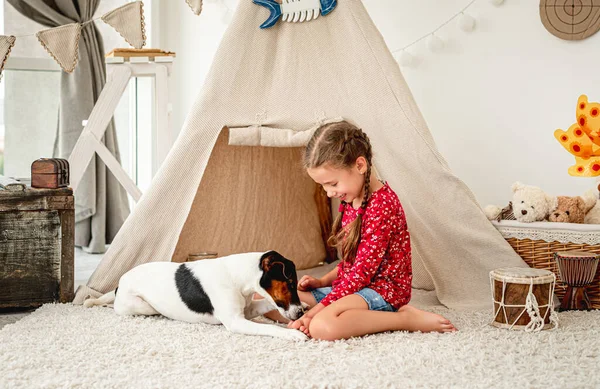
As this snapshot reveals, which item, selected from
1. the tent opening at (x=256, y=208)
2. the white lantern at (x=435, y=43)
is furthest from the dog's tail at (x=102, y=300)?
the white lantern at (x=435, y=43)

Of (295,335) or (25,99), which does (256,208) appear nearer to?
(295,335)

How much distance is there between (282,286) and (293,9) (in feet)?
4.08

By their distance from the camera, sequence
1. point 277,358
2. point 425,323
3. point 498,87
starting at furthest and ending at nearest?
point 498,87 → point 425,323 → point 277,358

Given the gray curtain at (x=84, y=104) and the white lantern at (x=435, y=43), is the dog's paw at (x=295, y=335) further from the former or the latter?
the gray curtain at (x=84, y=104)

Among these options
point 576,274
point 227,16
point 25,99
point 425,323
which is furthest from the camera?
point 227,16

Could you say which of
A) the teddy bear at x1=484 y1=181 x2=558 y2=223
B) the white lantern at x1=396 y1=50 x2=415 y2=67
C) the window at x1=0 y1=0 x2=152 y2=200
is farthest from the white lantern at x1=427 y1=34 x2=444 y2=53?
the window at x1=0 y1=0 x2=152 y2=200

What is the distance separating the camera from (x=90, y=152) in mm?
2820

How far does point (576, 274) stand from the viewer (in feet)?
7.77

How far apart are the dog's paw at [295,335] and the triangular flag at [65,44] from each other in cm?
160

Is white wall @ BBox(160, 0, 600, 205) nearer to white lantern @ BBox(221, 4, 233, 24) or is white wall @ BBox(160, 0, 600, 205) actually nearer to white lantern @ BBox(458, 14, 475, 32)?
white lantern @ BBox(458, 14, 475, 32)

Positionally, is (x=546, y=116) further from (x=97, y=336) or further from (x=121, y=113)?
(x=121, y=113)

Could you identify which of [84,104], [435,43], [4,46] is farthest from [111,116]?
[435,43]

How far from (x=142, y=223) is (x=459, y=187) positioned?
1.27 metres

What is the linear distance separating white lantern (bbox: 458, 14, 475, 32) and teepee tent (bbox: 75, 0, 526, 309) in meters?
0.81
